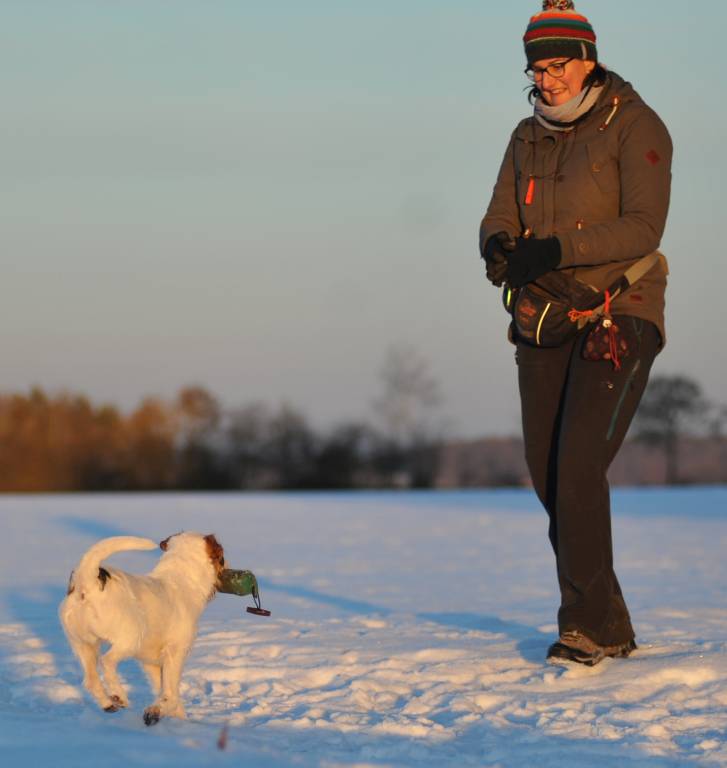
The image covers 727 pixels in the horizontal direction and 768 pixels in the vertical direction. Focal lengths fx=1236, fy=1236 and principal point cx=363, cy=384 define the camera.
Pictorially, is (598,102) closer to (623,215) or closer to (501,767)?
(623,215)

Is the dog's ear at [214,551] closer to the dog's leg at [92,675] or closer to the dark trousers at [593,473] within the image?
the dog's leg at [92,675]

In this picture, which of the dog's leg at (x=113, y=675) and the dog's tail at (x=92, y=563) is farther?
the dog's leg at (x=113, y=675)

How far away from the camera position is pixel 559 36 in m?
4.88

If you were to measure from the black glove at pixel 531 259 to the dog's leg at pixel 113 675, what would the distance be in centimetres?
206

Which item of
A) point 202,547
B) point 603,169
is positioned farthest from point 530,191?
point 202,547

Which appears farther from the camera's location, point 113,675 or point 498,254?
point 498,254

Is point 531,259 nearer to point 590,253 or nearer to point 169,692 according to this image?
point 590,253

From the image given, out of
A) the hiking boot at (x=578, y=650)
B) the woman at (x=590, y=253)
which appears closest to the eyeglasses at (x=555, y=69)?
the woman at (x=590, y=253)

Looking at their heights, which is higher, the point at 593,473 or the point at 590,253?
the point at 590,253

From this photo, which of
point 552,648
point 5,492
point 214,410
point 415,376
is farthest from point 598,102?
point 415,376

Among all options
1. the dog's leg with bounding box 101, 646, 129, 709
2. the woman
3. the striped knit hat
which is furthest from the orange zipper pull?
the dog's leg with bounding box 101, 646, 129, 709

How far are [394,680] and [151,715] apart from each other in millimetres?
1195

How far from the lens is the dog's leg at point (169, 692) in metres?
3.86

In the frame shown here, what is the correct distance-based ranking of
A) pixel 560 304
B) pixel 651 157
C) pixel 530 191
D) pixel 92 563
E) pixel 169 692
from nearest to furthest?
pixel 92 563 → pixel 169 692 → pixel 651 157 → pixel 560 304 → pixel 530 191
